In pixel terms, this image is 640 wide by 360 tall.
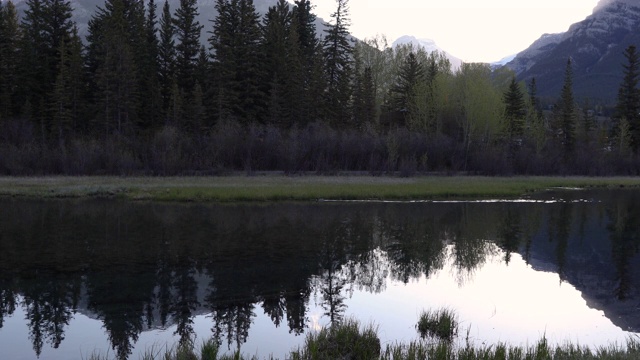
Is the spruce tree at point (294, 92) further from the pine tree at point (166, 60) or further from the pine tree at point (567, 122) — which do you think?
the pine tree at point (567, 122)

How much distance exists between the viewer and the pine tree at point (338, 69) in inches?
2687

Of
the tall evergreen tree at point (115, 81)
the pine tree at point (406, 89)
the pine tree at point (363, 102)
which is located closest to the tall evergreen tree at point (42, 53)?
the tall evergreen tree at point (115, 81)

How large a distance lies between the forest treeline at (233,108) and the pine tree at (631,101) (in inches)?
319

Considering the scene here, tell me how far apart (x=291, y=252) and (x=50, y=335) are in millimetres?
9250

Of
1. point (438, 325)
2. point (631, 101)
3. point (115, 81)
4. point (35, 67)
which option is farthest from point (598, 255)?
point (631, 101)

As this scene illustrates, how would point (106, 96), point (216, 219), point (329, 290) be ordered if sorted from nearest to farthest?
point (329, 290), point (216, 219), point (106, 96)

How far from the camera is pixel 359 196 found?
3538 centimetres

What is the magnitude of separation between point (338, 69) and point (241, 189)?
38.7 meters

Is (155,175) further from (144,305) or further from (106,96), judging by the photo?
(144,305)

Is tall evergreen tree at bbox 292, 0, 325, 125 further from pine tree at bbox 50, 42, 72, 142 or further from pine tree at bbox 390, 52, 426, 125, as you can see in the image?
pine tree at bbox 50, 42, 72, 142

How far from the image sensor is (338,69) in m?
70.8

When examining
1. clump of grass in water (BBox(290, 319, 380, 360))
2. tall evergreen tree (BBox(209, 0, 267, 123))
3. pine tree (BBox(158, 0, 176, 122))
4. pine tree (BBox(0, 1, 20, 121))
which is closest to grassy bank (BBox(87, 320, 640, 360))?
clump of grass in water (BBox(290, 319, 380, 360))

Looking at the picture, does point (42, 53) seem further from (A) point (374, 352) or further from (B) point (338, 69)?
(A) point (374, 352)

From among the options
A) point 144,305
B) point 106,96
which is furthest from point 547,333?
point 106,96
